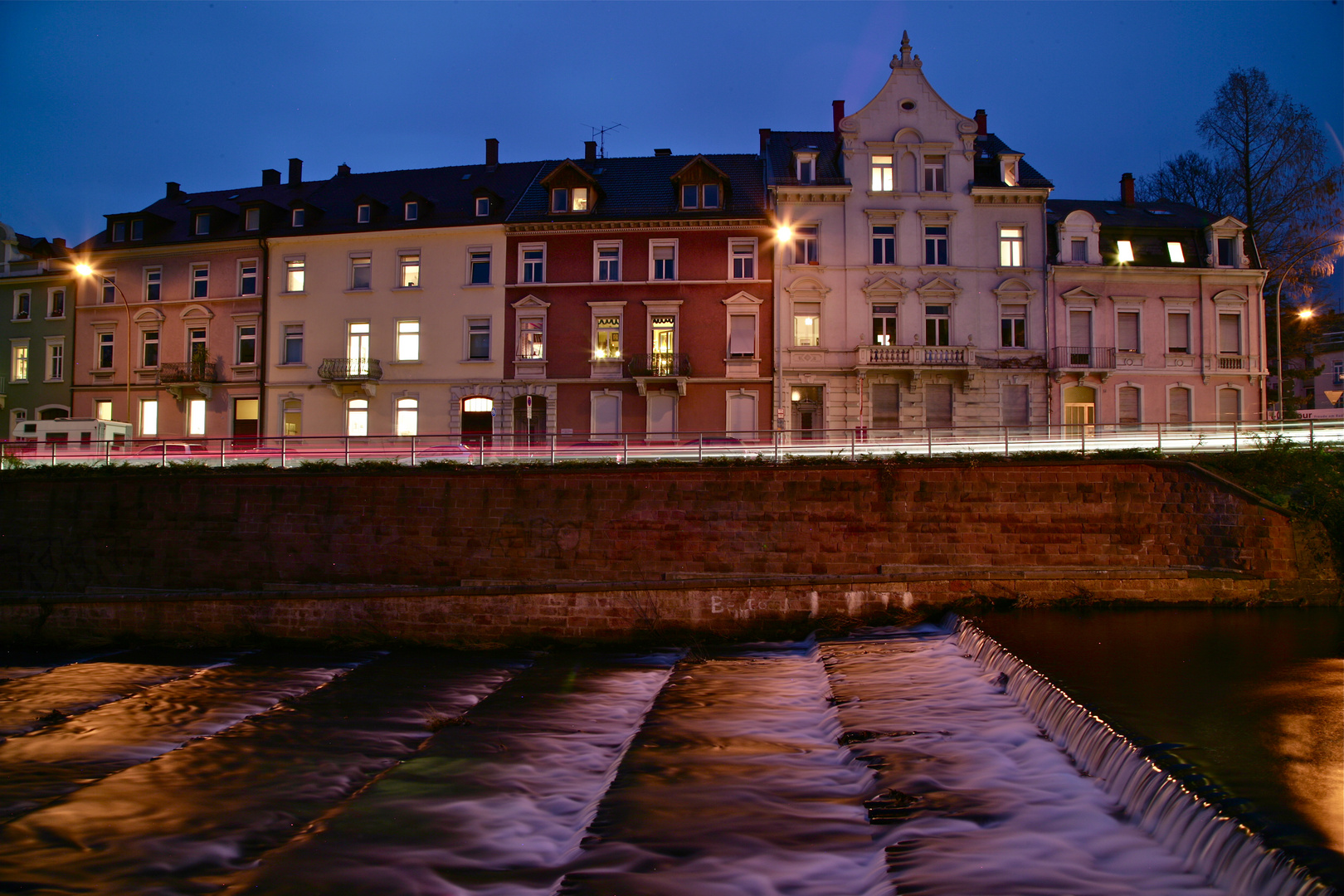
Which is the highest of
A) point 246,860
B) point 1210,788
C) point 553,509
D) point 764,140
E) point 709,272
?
point 764,140

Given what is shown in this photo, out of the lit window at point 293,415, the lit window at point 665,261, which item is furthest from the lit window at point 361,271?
the lit window at point 665,261

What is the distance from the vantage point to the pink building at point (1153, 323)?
99.1ft

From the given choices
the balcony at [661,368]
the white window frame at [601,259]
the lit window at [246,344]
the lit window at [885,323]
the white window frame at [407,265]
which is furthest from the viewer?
the lit window at [246,344]

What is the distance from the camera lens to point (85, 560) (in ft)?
69.1

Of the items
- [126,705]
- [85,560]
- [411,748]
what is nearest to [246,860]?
[411,748]

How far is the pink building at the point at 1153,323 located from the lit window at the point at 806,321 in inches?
334

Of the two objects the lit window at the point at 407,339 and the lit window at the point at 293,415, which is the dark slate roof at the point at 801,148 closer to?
the lit window at the point at 407,339

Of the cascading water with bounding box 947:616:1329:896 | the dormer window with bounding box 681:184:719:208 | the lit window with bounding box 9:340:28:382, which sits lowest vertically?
the cascading water with bounding box 947:616:1329:896

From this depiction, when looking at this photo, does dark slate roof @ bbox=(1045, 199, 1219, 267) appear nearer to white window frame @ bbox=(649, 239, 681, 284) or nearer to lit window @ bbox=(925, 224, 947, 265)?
lit window @ bbox=(925, 224, 947, 265)

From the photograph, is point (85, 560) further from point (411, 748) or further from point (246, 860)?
point (246, 860)

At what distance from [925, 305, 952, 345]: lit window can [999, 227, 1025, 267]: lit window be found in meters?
2.90

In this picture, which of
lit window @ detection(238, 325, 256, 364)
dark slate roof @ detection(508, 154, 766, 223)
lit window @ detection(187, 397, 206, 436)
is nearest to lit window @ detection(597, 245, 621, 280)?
dark slate roof @ detection(508, 154, 766, 223)

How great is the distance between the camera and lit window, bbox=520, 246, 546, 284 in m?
31.6

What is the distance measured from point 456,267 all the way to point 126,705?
21.9m
